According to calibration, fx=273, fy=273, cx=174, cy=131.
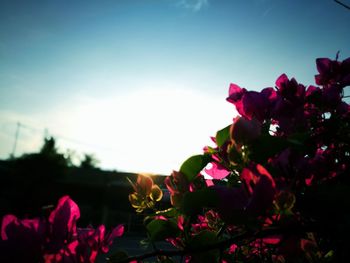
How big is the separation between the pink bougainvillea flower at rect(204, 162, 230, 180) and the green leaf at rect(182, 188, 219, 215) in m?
0.23

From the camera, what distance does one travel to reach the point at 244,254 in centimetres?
117

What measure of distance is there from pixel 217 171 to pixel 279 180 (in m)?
0.33

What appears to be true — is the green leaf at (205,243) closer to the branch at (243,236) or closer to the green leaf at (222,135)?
the branch at (243,236)

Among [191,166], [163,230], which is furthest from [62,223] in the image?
[191,166]

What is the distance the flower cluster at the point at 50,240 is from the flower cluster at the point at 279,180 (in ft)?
0.62

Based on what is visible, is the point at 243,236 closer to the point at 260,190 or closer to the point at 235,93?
the point at 260,190

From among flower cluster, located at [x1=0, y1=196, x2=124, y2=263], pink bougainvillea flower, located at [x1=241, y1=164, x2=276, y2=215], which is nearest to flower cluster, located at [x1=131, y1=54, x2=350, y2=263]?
pink bougainvillea flower, located at [x1=241, y1=164, x2=276, y2=215]

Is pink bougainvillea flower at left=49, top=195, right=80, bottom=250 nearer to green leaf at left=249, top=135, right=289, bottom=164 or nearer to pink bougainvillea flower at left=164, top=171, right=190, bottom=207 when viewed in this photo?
pink bougainvillea flower at left=164, top=171, right=190, bottom=207

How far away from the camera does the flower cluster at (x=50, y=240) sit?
1.68 feet

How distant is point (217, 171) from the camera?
855 millimetres

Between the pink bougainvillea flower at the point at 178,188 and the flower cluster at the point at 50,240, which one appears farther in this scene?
the pink bougainvillea flower at the point at 178,188

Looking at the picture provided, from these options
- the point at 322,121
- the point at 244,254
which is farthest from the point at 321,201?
the point at 244,254

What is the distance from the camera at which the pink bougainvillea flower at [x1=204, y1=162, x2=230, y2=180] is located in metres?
0.83

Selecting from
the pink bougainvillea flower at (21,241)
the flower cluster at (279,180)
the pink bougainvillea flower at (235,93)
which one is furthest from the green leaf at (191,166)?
the pink bougainvillea flower at (21,241)
